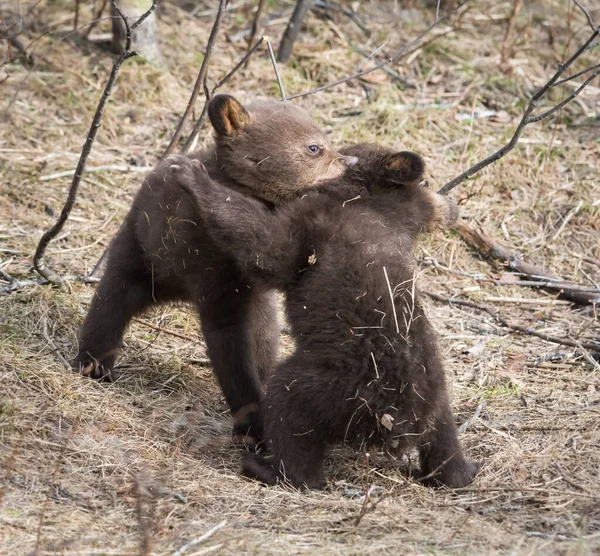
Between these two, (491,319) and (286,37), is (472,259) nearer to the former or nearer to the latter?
(491,319)

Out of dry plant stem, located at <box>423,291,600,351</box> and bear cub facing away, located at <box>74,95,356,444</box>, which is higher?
bear cub facing away, located at <box>74,95,356,444</box>

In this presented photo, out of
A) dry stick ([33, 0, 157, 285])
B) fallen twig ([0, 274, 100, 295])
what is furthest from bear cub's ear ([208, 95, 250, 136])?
fallen twig ([0, 274, 100, 295])

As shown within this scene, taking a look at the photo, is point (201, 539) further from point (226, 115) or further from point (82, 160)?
point (82, 160)

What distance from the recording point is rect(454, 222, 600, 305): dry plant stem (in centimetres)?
756

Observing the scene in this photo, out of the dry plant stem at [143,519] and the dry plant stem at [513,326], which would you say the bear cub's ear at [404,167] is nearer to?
the dry plant stem at [513,326]

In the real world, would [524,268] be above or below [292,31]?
below

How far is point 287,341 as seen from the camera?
275 inches

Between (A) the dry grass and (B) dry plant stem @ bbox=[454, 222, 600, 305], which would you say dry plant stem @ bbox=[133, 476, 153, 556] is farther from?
(B) dry plant stem @ bbox=[454, 222, 600, 305]

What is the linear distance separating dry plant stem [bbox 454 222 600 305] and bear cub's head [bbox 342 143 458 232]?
240 cm

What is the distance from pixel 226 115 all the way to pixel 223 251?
101cm

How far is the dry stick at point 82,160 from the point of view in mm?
5352

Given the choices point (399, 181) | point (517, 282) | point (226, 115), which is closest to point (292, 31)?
point (517, 282)

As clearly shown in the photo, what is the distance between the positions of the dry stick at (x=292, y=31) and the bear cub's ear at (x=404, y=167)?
503 cm

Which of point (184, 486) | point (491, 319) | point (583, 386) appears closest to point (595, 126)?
point (491, 319)
